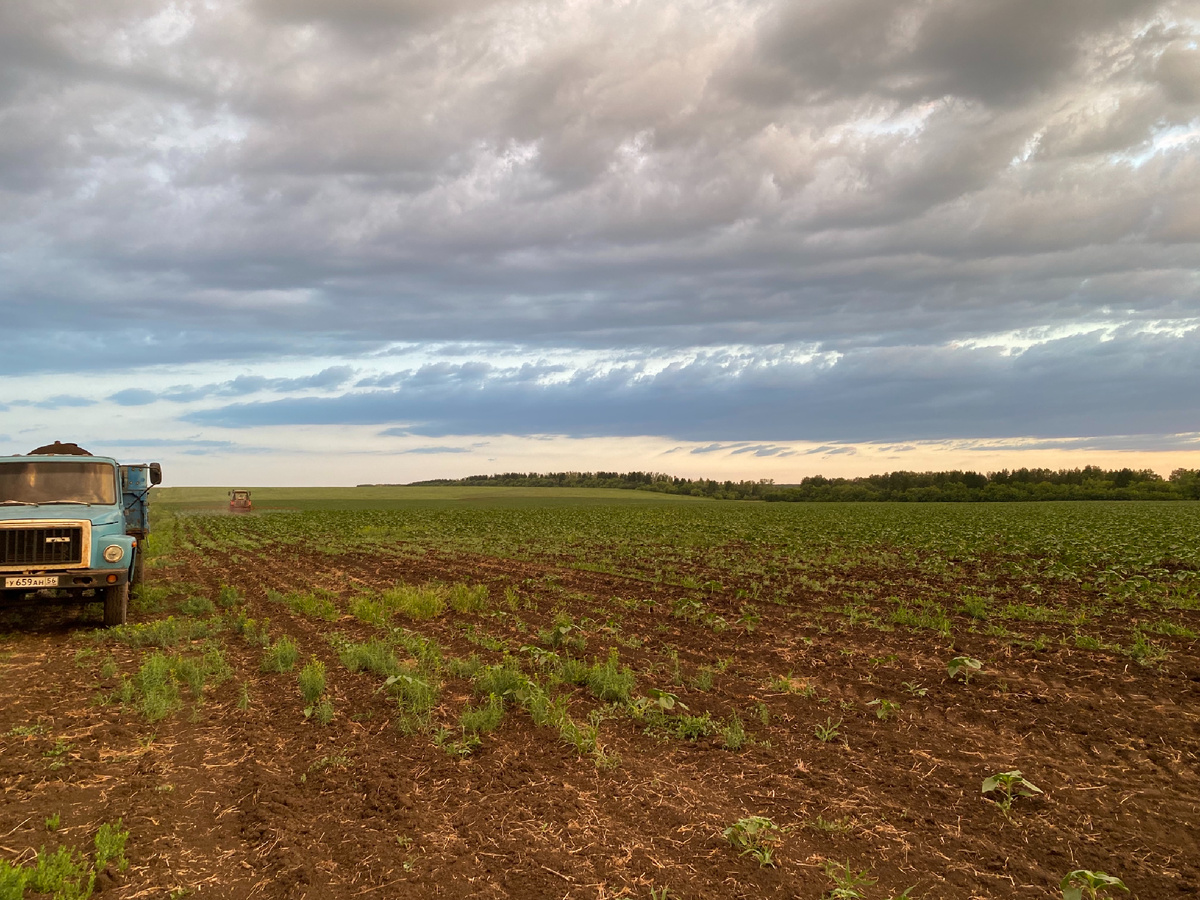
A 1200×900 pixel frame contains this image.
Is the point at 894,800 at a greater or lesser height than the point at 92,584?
lesser

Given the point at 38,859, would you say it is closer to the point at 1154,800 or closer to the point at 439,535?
the point at 1154,800

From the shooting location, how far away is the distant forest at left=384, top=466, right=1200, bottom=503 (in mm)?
111125

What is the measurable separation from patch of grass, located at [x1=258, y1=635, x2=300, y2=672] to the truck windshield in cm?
571

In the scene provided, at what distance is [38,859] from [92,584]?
8.60 meters

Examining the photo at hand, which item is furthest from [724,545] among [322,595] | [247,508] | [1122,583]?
[247,508]

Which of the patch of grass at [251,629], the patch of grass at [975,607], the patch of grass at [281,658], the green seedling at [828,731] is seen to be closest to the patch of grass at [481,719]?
the green seedling at [828,731]

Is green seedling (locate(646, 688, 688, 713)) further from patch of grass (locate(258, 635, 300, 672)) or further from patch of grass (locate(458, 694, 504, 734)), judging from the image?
patch of grass (locate(258, 635, 300, 672))

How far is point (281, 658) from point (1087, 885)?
30.7ft

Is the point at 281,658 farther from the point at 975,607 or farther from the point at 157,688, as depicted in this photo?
the point at 975,607

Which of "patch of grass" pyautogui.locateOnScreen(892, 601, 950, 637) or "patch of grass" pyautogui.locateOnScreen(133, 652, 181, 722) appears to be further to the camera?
"patch of grass" pyautogui.locateOnScreen(892, 601, 950, 637)

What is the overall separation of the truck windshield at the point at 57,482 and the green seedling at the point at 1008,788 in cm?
1470

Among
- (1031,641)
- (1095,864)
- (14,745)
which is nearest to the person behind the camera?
(1095,864)

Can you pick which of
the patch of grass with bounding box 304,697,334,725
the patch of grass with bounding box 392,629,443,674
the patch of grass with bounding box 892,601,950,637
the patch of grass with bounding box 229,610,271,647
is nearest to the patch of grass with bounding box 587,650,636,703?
the patch of grass with bounding box 392,629,443,674

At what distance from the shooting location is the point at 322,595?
16562 mm
